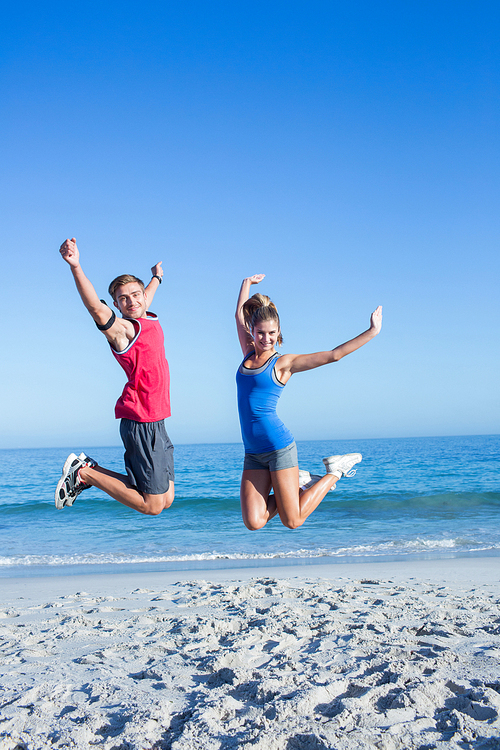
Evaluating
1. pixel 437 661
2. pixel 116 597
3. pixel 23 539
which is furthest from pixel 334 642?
pixel 23 539

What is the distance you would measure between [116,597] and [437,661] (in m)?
4.40

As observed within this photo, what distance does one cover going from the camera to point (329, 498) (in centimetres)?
2034

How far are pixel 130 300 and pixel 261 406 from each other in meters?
1.39

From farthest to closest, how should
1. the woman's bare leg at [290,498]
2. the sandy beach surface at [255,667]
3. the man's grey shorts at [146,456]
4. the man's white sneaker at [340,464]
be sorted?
the man's white sneaker at [340,464] → the woman's bare leg at [290,498] → the man's grey shorts at [146,456] → the sandy beach surface at [255,667]

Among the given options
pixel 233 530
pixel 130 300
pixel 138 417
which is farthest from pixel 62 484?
pixel 233 530

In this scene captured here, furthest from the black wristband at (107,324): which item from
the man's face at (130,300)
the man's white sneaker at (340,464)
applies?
the man's white sneaker at (340,464)

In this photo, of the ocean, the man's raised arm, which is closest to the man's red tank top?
the man's raised arm

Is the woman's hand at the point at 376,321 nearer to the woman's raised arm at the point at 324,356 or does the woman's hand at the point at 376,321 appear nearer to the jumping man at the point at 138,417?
the woman's raised arm at the point at 324,356

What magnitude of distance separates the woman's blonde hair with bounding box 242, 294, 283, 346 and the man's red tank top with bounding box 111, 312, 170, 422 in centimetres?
80

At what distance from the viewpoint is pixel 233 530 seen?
15.0 m

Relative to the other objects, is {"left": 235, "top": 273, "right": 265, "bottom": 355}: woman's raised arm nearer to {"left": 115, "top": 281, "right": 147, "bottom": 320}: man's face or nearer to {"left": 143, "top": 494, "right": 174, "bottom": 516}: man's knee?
{"left": 115, "top": 281, "right": 147, "bottom": 320}: man's face

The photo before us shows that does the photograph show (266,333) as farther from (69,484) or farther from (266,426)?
(69,484)

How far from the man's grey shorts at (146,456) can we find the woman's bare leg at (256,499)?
72cm

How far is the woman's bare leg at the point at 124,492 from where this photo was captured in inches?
182
